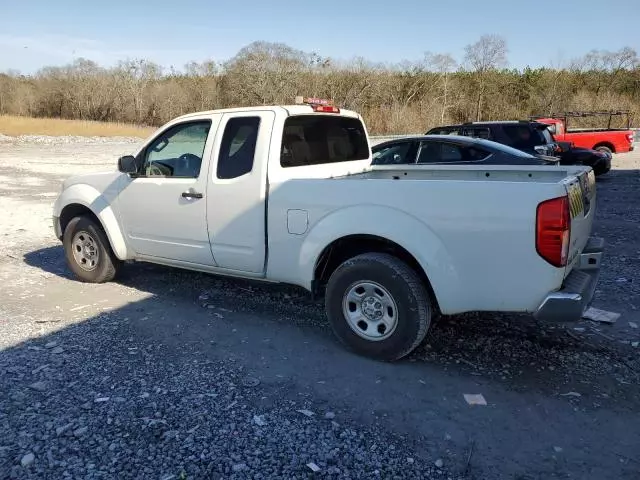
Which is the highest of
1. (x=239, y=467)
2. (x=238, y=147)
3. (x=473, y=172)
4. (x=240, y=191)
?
(x=238, y=147)

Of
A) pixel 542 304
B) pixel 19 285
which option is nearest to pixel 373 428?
pixel 542 304

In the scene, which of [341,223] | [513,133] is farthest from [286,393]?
[513,133]

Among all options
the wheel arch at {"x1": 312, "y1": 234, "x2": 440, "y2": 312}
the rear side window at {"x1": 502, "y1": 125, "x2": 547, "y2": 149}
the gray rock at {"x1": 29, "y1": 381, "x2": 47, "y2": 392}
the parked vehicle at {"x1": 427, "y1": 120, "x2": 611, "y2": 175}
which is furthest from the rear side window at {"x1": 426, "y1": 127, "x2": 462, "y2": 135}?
the gray rock at {"x1": 29, "y1": 381, "x2": 47, "y2": 392}

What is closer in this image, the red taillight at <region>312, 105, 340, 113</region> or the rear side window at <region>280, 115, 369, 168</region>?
the rear side window at <region>280, 115, 369, 168</region>

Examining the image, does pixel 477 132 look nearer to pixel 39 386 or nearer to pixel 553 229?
pixel 553 229

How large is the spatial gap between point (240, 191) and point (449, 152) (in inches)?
212

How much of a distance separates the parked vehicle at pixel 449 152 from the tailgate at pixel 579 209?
14.9 feet

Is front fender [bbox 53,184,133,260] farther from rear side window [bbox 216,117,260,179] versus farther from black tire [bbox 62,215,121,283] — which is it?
rear side window [bbox 216,117,260,179]

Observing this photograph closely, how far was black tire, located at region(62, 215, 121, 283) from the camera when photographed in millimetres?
5914

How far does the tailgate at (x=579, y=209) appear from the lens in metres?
3.54

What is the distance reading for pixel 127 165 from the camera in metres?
5.39

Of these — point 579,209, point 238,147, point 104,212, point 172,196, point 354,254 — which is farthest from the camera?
point 104,212

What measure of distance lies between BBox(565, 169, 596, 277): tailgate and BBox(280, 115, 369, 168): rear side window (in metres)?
2.33

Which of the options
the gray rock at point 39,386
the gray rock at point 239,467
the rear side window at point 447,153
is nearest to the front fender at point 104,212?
the gray rock at point 39,386
